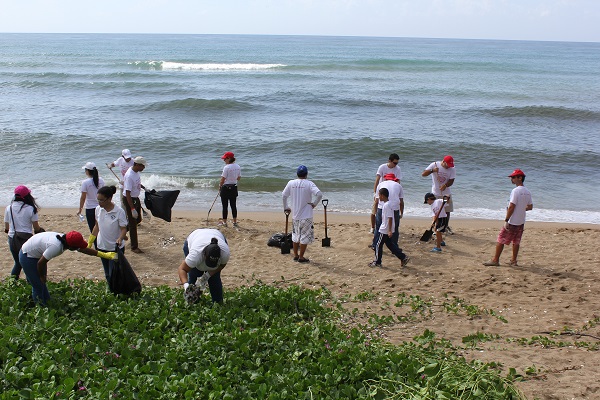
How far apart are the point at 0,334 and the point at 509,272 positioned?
24.3 ft

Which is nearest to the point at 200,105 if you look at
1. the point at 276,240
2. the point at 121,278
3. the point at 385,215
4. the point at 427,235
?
the point at 276,240

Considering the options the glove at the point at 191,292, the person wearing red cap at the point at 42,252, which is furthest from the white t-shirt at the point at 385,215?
the person wearing red cap at the point at 42,252

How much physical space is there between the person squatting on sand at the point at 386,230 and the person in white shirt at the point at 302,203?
1.01m

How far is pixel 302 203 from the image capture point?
9.84 metres

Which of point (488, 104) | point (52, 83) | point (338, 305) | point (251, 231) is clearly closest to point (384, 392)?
point (338, 305)

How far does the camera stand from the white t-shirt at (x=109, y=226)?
786 centimetres

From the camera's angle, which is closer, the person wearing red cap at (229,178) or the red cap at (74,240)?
the red cap at (74,240)

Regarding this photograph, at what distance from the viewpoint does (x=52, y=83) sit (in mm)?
40469

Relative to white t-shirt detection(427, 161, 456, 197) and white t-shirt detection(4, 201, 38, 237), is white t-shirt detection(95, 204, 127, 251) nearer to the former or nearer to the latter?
white t-shirt detection(4, 201, 38, 237)

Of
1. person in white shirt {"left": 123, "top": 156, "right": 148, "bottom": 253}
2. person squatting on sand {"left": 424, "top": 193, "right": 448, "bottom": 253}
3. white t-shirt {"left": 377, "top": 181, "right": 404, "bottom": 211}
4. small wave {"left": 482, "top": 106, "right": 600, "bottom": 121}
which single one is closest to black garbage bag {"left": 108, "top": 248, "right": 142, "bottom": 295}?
person in white shirt {"left": 123, "top": 156, "right": 148, "bottom": 253}

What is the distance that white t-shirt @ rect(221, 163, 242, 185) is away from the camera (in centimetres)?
1194

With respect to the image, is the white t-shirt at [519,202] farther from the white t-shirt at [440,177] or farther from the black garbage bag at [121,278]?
the black garbage bag at [121,278]

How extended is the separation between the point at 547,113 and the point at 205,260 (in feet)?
95.6

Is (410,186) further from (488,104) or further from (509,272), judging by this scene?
(488,104)
